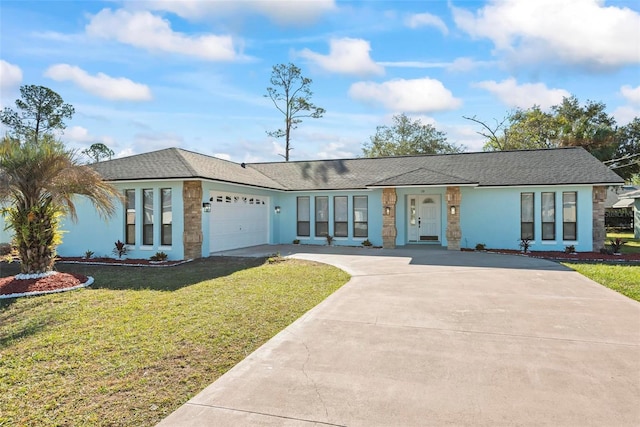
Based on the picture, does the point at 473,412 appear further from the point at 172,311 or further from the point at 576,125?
the point at 576,125

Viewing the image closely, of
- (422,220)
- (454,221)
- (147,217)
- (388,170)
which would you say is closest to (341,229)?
(422,220)

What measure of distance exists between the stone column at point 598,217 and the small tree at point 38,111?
125 feet

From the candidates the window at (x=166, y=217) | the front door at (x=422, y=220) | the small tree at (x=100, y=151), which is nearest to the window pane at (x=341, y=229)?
the front door at (x=422, y=220)

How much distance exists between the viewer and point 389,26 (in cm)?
1120

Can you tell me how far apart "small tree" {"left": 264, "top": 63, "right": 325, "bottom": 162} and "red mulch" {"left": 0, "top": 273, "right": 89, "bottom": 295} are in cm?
2470

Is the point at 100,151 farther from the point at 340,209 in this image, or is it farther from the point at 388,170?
the point at 388,170

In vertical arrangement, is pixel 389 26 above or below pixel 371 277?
above

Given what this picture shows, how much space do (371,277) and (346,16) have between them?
713cm

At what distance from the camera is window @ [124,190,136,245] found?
44.2 ft

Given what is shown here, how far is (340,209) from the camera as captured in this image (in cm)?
1756

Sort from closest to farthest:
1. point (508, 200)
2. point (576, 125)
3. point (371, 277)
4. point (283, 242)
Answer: point (371, 277)
point (508, 200)
point (283, 242)
point (576, 125)

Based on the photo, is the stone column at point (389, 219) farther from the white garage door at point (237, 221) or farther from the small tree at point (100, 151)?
the small tree at point (100, 151)

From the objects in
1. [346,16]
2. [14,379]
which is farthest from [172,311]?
[346,16]

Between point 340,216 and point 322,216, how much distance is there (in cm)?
91
